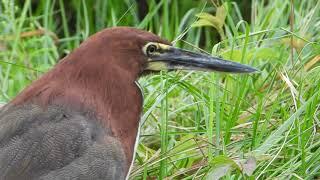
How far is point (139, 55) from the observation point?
3633mm

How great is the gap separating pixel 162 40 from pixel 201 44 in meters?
2.58

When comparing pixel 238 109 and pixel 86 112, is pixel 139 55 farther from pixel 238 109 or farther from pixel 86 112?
pixel 238 109

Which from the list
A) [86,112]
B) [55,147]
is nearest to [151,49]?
[86,112]

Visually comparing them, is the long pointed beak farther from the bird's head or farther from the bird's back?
the bird's back

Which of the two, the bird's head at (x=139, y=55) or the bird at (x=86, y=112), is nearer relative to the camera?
the bird at (x=86, y=112)

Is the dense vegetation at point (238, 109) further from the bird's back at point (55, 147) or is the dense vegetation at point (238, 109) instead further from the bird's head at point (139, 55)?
the bird's back at point (55, 147)

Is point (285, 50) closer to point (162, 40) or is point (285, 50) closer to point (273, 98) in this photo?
point (273, 98)

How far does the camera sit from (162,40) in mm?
3684

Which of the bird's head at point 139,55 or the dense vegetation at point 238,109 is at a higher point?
the bird's head at point 139,55

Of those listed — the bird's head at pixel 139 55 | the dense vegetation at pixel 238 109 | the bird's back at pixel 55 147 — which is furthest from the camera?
the dense vegetation at pixel 238 109

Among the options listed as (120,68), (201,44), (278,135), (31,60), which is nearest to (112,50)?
(120,68)

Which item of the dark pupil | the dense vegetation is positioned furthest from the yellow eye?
the dense vegetation

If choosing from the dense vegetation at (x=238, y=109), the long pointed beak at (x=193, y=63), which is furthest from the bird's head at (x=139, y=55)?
the dense vegetation at (x=238, y=109)

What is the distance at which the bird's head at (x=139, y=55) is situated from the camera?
356cm
